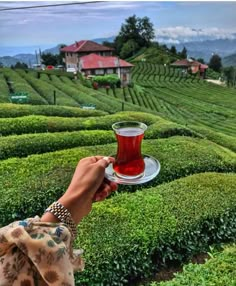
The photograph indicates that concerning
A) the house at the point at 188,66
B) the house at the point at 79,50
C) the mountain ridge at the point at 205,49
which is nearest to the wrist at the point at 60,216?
the house at the point at 79,50

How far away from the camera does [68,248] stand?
0.82 metres

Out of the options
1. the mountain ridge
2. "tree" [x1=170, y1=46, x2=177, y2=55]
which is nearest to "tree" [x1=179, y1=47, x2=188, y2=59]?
"tree" [x1=170, y1=46, x2=177, y2=55]

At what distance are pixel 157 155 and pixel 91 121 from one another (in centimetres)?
241

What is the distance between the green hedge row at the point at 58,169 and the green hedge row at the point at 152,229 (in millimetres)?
678

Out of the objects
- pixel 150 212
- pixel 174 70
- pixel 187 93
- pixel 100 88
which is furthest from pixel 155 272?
pixel 174 70

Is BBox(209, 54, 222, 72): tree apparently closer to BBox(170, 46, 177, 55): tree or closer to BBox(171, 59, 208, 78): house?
BBox(170, 46, 177, 55): tree

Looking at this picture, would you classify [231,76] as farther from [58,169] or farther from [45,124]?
[58,169]

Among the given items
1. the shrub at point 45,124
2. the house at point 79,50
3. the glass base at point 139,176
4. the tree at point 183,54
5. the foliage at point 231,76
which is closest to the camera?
the glass base at point 139,176

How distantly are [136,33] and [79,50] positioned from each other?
30.4 ft

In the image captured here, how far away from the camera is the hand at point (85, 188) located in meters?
0.91

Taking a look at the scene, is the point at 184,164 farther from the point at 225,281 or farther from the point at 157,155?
the point at 225,281

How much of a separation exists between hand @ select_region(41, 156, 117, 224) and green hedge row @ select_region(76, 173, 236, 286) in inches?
81.8

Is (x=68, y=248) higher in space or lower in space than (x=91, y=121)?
higher

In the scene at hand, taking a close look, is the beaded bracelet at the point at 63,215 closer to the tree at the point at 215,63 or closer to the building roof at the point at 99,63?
the building roof at the point at 99,63
